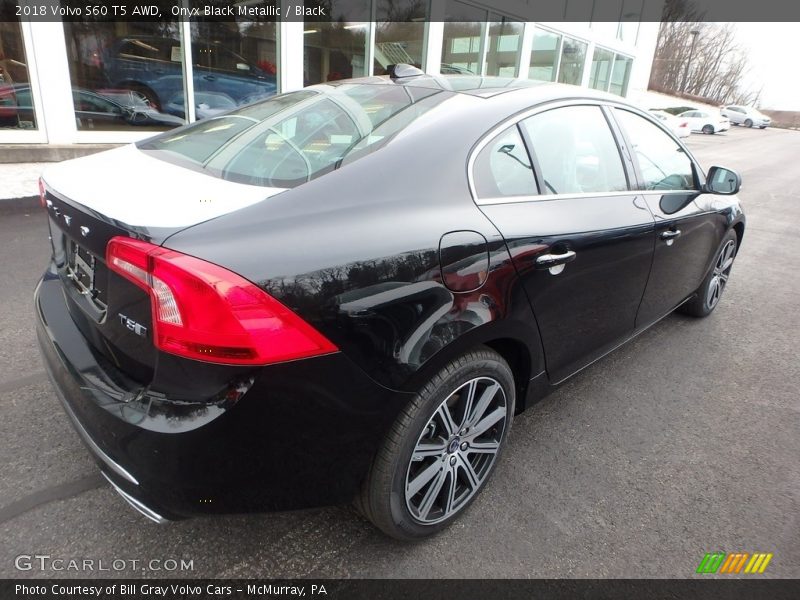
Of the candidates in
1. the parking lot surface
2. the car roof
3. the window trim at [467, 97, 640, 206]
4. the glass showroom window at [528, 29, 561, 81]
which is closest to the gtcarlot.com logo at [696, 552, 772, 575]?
the parking lot surface

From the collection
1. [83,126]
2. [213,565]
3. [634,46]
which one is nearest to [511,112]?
[213,565]

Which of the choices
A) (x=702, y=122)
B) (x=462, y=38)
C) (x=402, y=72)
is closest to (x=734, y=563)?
(x=402, y=72)

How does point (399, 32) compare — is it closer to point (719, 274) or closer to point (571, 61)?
point (571, 61)

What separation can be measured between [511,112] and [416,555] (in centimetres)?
173

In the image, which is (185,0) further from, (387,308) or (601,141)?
(387,308)

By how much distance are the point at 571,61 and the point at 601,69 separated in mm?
3607

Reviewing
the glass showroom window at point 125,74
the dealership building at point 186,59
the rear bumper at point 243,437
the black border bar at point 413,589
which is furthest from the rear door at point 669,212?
the glass showroom window at point 125,74

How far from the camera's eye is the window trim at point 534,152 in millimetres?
1957

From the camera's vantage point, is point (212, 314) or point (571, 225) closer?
point (212, 314)

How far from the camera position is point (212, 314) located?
1.37 metres

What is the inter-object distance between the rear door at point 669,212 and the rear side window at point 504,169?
37.6 inches

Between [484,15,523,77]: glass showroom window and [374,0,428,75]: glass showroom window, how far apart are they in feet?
10.0

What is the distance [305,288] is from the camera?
4.73ft

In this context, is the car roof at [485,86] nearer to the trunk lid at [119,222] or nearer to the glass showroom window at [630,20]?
the trunk lid at [119,222]
